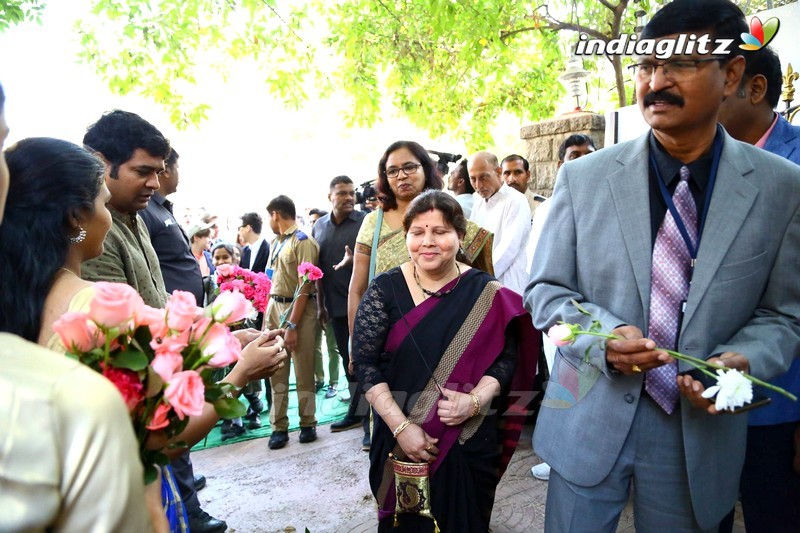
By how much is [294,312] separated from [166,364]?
3.92 metres

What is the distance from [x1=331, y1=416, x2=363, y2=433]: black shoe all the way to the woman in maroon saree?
2.71m

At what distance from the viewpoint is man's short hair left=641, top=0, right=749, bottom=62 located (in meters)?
1.62

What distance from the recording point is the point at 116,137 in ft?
8.13

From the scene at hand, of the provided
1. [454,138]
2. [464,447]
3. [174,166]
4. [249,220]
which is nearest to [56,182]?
[464,447]

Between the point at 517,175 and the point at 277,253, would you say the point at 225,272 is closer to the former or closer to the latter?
the point at 277,253

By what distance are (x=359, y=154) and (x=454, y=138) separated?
1145 cm

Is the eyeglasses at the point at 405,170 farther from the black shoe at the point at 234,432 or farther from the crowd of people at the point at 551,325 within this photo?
the black shoe at the point at 234,432

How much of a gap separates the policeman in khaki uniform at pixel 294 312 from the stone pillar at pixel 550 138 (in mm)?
3193

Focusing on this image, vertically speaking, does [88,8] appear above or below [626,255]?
above

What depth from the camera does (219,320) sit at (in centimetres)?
105

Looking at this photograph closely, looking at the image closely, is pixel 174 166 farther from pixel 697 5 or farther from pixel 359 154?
pixel 359 154

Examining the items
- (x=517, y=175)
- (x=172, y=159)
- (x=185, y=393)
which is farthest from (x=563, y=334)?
(x=517, y=175)

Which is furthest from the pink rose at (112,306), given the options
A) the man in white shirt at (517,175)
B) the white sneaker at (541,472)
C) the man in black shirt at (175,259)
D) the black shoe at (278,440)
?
the man in white shirt at (517,175)

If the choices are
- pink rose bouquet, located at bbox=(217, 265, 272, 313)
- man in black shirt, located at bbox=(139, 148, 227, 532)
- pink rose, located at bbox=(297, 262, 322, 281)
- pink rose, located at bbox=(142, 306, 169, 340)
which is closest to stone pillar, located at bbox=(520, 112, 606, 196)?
pink rose, located at bbox=(297, 262, 322, 281)
